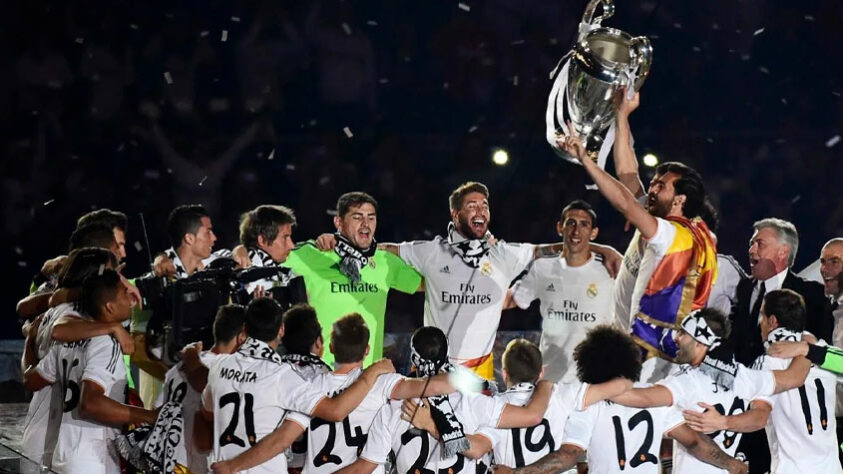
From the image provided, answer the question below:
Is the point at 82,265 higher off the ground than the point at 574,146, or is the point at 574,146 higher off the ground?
the point at 574,146

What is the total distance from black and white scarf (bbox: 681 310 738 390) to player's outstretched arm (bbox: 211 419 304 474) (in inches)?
63.5

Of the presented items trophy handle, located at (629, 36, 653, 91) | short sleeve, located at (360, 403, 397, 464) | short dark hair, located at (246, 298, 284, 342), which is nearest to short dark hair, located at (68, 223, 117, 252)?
short dark hair, located at (246, 298, 284, 342)

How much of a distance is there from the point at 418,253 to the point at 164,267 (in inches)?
54.0

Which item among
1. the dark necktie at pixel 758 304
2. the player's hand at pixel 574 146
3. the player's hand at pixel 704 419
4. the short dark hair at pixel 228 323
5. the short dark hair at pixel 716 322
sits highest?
the player's hand at pixel 574 146

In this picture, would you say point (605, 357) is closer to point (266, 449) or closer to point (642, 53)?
point (266, 449)

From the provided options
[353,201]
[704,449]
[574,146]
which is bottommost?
[704,449]

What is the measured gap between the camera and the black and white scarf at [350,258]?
595cm

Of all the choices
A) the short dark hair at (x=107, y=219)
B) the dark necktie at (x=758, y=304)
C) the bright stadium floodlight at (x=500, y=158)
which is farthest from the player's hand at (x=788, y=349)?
the bright stadium floodlight at (x=500, y=158)

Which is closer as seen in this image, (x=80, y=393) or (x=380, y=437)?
(x=380, y=437)

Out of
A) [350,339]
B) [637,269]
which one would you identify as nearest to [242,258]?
[350,339]

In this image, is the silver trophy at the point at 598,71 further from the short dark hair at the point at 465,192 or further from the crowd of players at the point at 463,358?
the short dark hair at the point at 465,192

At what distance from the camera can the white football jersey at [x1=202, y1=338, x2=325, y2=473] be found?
4293mm

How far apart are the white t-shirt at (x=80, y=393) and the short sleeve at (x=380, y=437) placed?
1.23 meters

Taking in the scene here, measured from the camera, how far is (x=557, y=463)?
4367 millimetres
